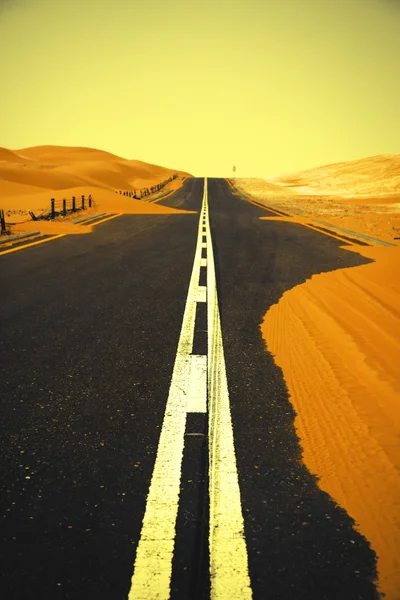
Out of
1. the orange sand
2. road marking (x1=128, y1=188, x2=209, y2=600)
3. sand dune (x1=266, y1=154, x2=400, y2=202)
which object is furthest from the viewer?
sand dune (x1=266, y1=154, x2=400, y2=202)

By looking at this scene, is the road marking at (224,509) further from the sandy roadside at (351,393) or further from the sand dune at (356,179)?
the sand dune at (356,179)

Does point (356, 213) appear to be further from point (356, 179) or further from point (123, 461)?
point (356, 179)

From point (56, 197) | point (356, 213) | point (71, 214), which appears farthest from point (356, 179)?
point (71, 214)

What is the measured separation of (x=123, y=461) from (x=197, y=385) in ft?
4.16

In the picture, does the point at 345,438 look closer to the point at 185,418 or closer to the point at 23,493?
the point at 185,418

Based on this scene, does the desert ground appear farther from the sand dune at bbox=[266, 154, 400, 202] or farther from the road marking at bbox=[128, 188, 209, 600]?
the sand dune at bbox=[266, 154, 400, 202]

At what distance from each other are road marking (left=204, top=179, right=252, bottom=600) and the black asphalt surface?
0.14ft

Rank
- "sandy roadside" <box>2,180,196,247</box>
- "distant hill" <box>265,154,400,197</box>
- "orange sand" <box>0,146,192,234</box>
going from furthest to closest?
"distant hill" <box>265,154,400,197</box>
"orange sand" <box>0,146,192,234</box>
"sandy roadside" <box>2,180,196,247</box>

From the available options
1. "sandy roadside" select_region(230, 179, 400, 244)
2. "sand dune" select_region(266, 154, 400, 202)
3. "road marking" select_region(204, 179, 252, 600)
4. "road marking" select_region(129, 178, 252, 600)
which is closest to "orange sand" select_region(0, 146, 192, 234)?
"sandy roadside" select_region(230, 179, 400, 244)

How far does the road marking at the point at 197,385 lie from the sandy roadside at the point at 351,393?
0.71m

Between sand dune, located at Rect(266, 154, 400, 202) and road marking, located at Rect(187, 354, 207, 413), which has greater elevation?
sand dune, located at Rect(266, 154, 400, 202)

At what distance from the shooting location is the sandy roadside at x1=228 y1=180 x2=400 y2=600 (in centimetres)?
257

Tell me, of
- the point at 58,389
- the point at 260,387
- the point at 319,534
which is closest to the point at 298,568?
the point at 319,534

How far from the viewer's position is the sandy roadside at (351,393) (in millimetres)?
2572
